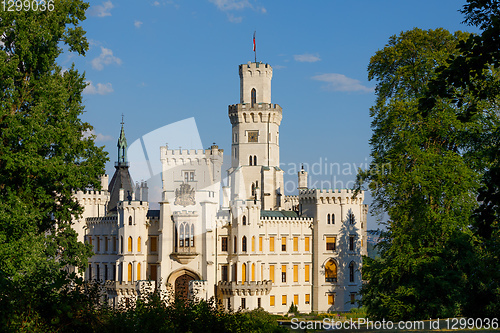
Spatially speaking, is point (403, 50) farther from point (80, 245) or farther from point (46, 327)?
point (46, 327)

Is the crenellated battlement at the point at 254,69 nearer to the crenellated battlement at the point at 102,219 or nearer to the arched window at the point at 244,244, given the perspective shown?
the arched window at the point at 244,244

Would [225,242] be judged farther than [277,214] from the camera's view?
No

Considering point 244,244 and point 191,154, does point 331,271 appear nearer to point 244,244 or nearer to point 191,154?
point 244,244

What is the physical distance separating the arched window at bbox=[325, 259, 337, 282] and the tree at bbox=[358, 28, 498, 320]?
30.8m

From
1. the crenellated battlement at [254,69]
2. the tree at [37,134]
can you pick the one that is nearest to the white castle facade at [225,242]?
the crenellated battlement at [254,69]

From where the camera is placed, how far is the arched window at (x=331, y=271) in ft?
219

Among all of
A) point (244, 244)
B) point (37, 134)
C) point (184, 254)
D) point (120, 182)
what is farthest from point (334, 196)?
point (37, 134)

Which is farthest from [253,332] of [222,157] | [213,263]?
[222,157]

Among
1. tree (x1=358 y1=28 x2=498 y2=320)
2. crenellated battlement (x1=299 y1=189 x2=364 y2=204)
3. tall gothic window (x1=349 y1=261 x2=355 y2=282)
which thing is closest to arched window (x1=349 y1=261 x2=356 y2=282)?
tall gothic window (x1=349 y1=261 x2=355 y2=282)

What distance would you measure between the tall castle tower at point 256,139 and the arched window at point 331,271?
1052 centimetres

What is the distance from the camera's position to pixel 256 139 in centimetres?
7588

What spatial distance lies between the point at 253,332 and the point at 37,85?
15.0m

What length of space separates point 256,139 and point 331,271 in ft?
60.7

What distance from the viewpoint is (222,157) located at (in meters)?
72.3
